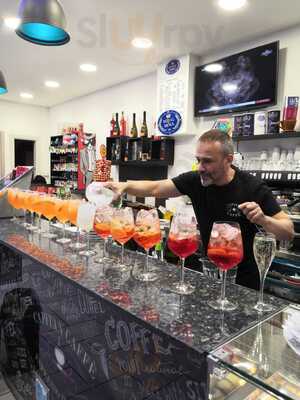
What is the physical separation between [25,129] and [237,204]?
24.1ft

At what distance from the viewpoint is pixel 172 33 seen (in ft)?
12.1

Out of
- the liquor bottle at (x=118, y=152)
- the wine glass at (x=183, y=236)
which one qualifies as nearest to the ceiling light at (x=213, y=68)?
the liquor bottle at (x=118, y=152)

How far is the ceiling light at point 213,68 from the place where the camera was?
3959 millimetres

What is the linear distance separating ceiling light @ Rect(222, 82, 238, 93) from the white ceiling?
0.50 m

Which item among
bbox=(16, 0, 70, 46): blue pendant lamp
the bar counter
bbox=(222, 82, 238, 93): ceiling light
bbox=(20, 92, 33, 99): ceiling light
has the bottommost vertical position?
the bar counter

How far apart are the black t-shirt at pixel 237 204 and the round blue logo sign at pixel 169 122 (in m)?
2.66

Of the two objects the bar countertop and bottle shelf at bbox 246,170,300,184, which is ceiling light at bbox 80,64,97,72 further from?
the bar countertop

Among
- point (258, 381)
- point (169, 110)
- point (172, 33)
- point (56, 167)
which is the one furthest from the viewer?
point (56, 167)

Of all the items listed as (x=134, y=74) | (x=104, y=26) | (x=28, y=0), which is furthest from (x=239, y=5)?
(x=134, y=74)

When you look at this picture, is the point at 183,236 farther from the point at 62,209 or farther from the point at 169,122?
the point at 169,122

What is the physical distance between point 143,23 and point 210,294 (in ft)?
10.5

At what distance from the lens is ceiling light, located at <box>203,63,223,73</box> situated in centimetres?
396

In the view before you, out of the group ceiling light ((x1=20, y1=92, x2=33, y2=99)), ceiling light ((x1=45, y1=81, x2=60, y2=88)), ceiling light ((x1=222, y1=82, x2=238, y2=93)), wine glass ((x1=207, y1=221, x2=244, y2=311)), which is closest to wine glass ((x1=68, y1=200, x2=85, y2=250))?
wine glass ((x1=207, y1=221, x2=244, y2=311))

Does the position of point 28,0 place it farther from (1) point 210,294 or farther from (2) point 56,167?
(2) point 56,167
